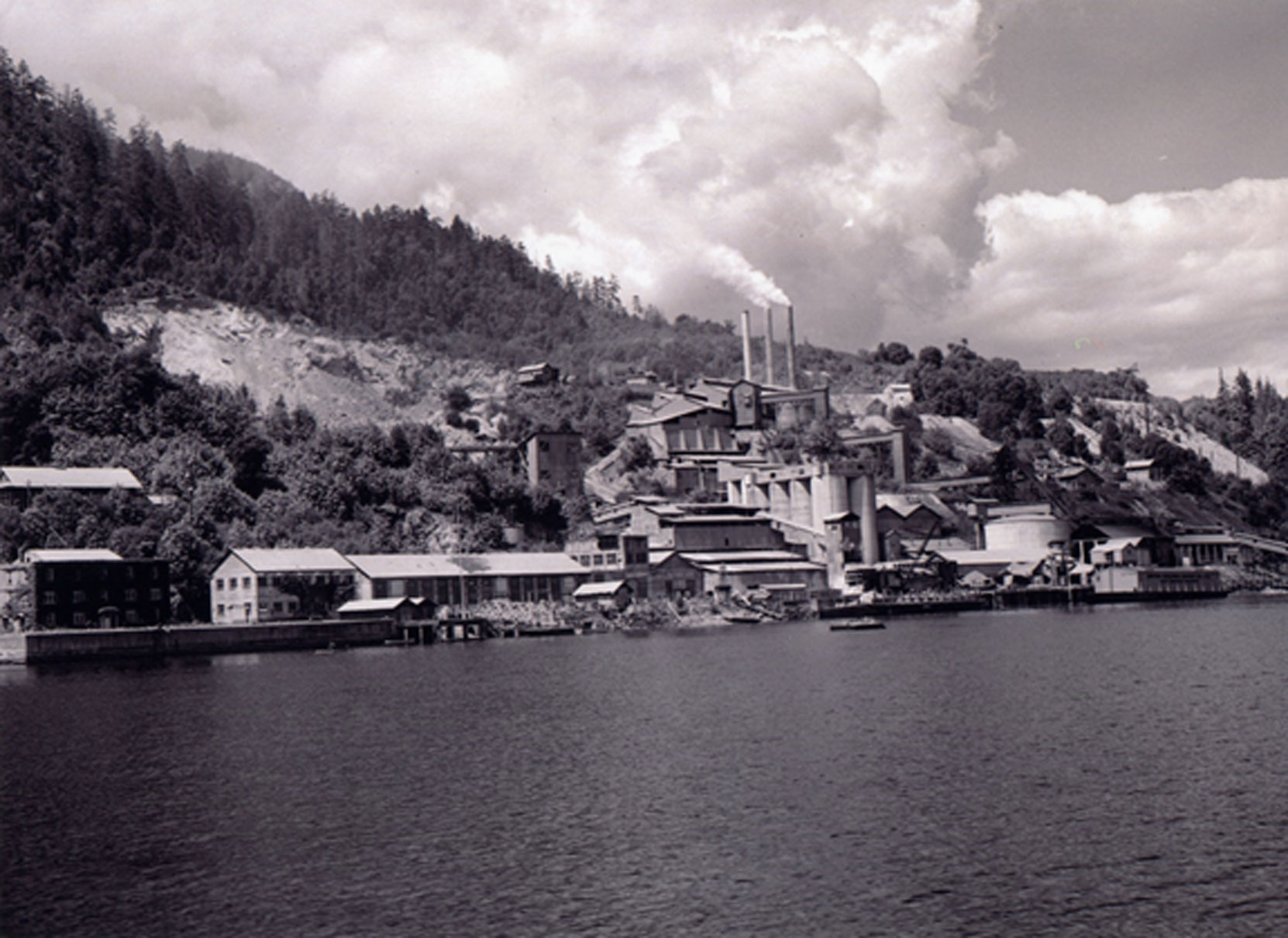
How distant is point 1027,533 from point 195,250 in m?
99.0

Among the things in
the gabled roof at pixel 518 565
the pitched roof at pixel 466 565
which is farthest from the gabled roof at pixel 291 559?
the gabled roof at pixel 518 565

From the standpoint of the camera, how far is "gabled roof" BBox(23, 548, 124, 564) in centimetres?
7994

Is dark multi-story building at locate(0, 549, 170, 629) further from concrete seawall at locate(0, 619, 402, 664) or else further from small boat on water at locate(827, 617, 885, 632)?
small boat on water at locate(827, 617, 885, 632)

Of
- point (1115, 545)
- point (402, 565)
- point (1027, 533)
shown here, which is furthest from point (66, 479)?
point (1115, 545)

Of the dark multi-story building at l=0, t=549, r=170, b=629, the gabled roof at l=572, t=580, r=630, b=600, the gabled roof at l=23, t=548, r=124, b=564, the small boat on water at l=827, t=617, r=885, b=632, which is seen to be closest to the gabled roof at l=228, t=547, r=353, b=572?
the dark multi-story building at l=0, t=549, r=170, b=629

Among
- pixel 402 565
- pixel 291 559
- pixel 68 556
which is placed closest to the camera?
pixel 68 556

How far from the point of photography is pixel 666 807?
30.0m

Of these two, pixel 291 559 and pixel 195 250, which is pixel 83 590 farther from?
pixel 195 250

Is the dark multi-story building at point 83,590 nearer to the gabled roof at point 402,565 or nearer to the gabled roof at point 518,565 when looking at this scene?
the gabled roof at point 402,565

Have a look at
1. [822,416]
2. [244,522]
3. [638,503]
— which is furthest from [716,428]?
[244,522]

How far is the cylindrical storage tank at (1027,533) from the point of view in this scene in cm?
13112

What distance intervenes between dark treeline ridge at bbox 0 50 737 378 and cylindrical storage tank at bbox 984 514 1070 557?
205 feet

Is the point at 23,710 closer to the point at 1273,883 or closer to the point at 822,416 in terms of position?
the point at 1273,883

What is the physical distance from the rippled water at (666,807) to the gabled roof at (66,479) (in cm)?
4507
